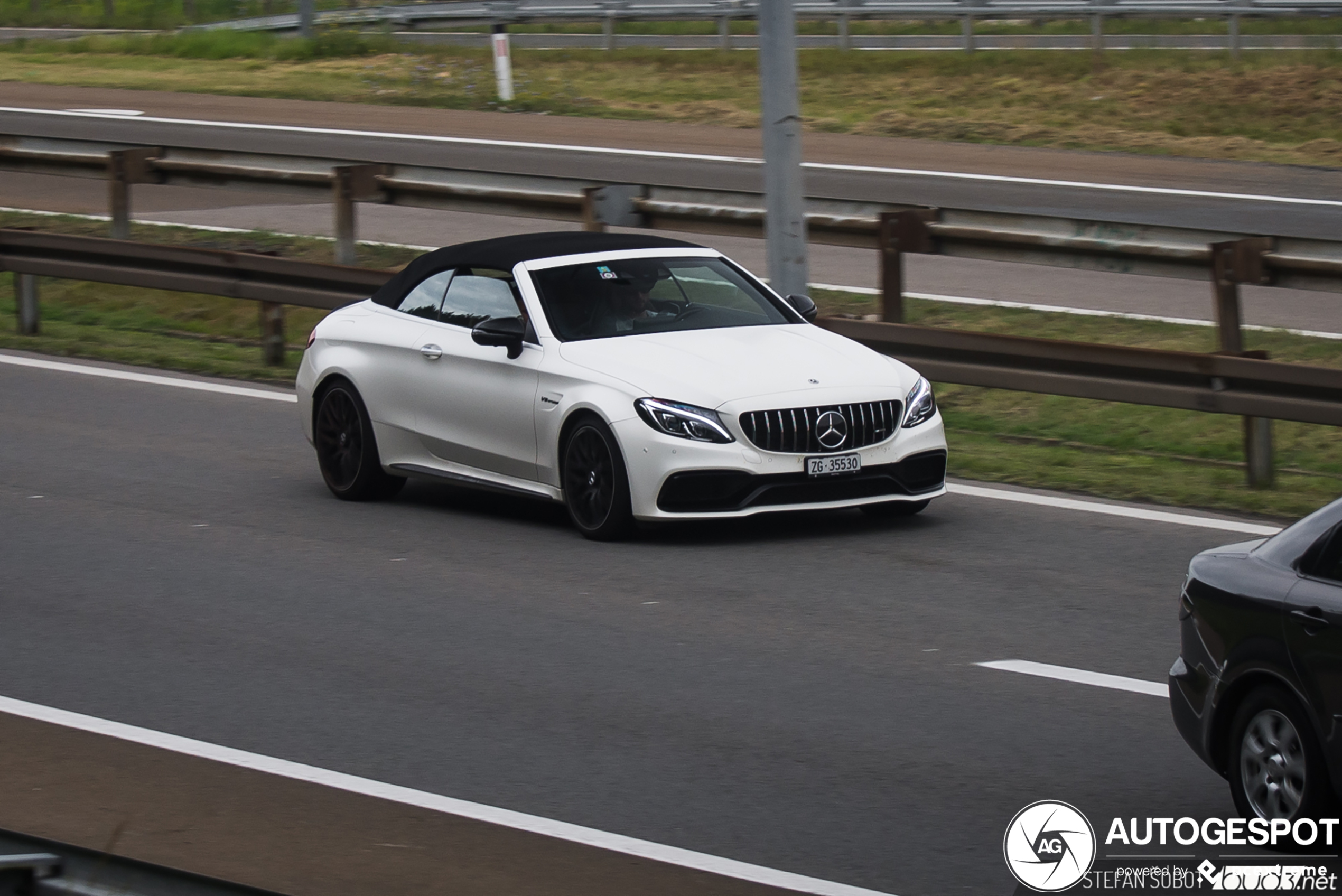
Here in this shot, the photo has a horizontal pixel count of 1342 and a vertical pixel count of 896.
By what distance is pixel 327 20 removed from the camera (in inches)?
1630

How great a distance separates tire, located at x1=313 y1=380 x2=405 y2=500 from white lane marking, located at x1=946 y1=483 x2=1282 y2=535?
3077mm

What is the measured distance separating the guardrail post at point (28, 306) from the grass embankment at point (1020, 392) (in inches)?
3.9

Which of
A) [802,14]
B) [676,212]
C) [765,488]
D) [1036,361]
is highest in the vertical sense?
[802,14]

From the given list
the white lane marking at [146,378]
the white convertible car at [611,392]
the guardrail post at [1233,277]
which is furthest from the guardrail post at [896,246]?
the white lane marking at [146,378]

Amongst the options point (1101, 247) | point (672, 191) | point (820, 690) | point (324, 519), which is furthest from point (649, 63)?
point (820, 690)

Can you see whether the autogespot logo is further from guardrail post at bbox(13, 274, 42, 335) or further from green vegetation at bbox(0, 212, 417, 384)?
guardrail post at bbox(13, 274, 42, 335)

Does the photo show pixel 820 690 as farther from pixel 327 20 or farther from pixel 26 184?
pixel 327 20

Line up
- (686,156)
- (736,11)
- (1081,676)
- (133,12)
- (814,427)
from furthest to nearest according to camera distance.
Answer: (133,12), (736,11), (686,156), (814,427), (1081,676)

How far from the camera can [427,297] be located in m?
11.7

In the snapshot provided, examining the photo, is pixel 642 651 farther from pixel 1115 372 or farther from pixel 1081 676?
pixel 1115 372

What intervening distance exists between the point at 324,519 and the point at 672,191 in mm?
5816

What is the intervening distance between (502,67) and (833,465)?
23259 millimetres

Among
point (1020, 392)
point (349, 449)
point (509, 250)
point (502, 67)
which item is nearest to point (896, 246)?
point (1020, 392)

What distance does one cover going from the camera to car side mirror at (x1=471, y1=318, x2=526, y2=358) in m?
10.8
